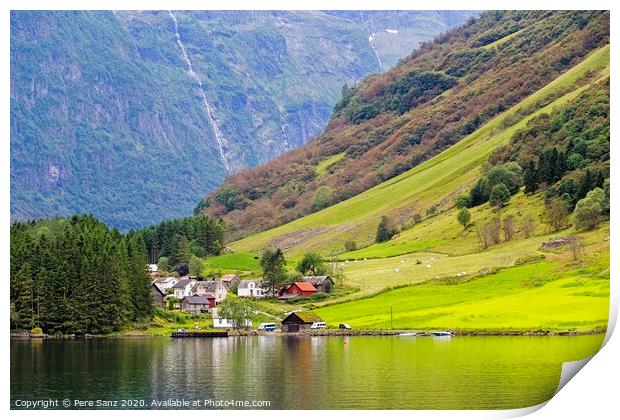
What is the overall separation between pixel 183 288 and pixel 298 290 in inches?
551

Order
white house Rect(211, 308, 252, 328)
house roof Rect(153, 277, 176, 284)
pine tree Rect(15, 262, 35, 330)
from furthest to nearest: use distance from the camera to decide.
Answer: house roof Rect(153, 277, 176, 284) → white house Rect(211, 308, 252, 328) → pine tree Rect(15, 262, 35, 330)

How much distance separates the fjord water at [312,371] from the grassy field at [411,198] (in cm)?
8174

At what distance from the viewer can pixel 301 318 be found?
326 ft

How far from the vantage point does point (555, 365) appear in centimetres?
6238

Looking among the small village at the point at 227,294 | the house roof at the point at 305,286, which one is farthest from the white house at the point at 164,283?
the house roof at the point at 305,286

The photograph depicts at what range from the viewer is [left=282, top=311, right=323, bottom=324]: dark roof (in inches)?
3910

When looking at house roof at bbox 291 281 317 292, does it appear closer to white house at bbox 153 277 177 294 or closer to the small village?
the small village

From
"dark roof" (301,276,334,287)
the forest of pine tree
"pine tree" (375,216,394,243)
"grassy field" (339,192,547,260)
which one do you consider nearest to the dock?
"dark roof" (301,276,334,287)

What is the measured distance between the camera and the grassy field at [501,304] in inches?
3428

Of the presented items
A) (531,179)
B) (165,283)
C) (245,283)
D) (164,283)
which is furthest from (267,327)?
(531,179)

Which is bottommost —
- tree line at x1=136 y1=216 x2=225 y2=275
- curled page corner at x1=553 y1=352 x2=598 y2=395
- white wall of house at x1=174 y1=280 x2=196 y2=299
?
curled page corner at x1=553 y1=352 x2=598 y2=395

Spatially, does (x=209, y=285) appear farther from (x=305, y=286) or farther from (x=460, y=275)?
(x=460, y=275)

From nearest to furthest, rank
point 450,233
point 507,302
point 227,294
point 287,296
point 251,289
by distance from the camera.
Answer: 1. point 507,302
2. point 287,296
3. point 227,294
4. point 251,289
5. point 450,233
